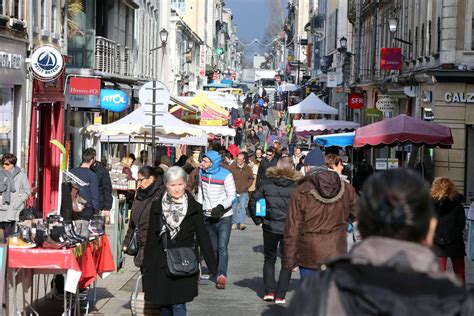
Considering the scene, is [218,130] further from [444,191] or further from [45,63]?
[444,191]

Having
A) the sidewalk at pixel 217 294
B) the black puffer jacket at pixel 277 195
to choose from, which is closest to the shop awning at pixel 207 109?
the sidewalk at pixel 217 294

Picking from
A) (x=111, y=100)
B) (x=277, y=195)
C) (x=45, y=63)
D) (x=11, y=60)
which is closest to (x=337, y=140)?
(x=111, y=100)

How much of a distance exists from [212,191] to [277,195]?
132 centimetres

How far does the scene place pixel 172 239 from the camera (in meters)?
8.72

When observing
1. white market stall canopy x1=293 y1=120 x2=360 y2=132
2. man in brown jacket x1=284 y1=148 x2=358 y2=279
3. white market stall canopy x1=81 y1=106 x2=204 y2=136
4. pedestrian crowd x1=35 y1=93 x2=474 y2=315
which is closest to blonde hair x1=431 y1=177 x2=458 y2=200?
pedestrian crowd x1=35 y1=93 x2=474 y2=315

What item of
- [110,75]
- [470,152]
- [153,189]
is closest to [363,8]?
[110,75]

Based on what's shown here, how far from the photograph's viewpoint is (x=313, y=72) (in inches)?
3364

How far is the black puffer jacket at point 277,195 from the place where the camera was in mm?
12305

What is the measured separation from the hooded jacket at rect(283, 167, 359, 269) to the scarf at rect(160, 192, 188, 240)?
1.25m

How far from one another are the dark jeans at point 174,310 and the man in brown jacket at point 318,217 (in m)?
1.33

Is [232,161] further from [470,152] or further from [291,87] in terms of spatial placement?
[291,87]

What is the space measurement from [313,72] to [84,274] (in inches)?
2995

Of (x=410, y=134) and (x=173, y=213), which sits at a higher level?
(x=410, y=134)

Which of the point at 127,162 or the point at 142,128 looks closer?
the point at 142,128
